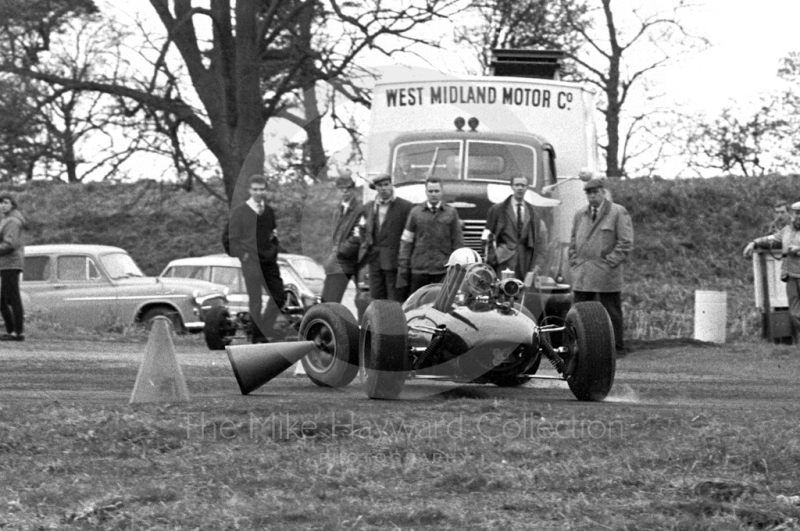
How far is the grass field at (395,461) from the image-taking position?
226 inches

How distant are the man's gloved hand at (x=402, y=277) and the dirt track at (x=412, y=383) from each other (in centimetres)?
192

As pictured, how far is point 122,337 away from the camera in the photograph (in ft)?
60.6

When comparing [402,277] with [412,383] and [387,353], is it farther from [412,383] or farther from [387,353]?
[387,353]

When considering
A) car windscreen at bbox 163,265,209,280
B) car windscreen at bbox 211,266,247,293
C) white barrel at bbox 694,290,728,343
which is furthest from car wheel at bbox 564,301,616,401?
car windscreen at bbox 163,265,209,280

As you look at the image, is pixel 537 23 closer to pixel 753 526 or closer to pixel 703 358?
pixel 703 358

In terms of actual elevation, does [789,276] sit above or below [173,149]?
below

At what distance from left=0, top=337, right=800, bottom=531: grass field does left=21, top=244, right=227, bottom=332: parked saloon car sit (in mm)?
10385

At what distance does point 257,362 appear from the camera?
10031 mm

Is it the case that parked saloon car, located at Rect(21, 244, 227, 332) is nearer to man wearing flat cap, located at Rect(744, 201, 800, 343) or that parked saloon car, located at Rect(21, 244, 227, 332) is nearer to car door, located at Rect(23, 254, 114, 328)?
car door, located at Rect(23, 254, 114, 328)

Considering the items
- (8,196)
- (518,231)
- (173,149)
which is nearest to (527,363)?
(518,231)

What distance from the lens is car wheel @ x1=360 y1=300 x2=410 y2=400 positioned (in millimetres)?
9516

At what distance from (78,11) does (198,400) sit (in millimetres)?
14003

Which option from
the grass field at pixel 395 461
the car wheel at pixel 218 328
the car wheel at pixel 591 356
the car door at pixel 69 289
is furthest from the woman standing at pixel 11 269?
the car wheel at pixel 591 356

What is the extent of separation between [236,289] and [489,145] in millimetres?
6540
